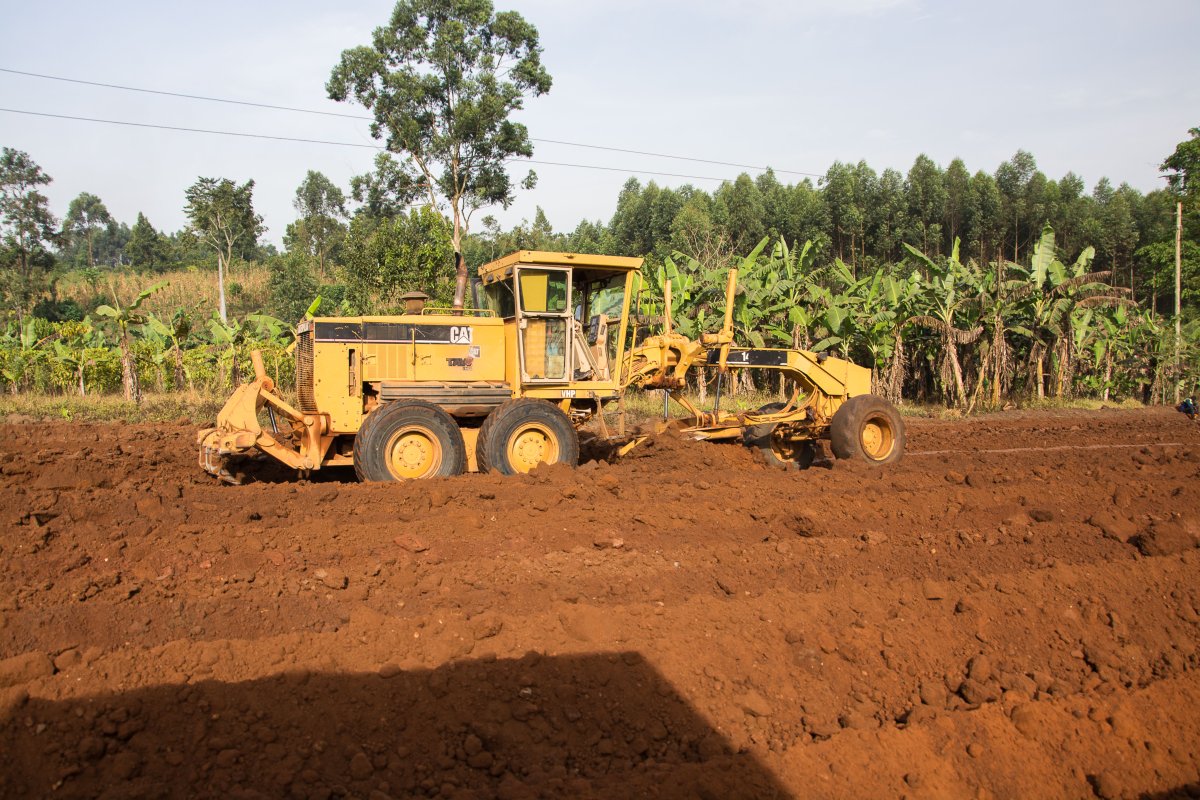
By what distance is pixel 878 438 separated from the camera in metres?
10.6

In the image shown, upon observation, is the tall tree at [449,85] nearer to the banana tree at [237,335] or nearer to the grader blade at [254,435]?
the banana tree at [237,335]

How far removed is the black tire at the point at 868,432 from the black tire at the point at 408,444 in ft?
14.0

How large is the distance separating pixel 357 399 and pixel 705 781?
6478 millimetres

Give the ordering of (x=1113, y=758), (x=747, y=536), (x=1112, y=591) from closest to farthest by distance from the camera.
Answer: (x=1113, y=758) → (x=1112, y=591) → (x=747, y=536)

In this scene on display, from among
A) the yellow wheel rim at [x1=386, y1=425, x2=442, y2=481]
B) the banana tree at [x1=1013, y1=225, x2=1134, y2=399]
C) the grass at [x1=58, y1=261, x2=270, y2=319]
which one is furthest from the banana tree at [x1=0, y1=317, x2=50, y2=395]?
the banana tree at [x1=1013, y1=225, x2=1134, y2=399]

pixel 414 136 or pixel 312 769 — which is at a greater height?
pixel 414 136

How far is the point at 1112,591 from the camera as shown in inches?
231

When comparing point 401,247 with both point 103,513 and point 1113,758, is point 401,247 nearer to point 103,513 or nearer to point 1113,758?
point 103,513

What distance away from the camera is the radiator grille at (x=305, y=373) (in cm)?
926

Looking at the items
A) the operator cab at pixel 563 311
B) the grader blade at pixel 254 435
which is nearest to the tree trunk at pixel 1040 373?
the operator cab at pixel 563 311

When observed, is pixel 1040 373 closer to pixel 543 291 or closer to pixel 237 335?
pixel 543 291

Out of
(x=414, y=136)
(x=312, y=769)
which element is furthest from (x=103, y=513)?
(x=414, y=136)

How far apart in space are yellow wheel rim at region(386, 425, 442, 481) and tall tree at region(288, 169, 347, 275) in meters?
41.6

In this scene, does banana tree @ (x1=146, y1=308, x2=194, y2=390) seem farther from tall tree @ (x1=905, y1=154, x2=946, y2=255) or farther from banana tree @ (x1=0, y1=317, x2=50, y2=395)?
tall tree @ (x1=905, y1=154, x2=946, y2=255)
